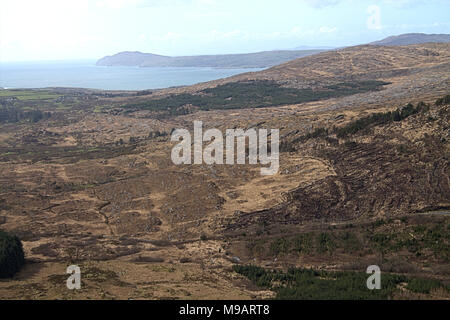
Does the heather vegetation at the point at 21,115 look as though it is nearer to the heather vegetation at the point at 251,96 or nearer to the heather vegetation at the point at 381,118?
the heather vegetation at the point at 251,96

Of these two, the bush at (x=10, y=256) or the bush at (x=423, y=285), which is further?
the bush at (x=10, y=256)

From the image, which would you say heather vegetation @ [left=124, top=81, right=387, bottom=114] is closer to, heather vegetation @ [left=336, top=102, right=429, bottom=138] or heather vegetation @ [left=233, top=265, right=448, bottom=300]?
heather vegetation @ [left=336, top=102, right=429, bottom=138]

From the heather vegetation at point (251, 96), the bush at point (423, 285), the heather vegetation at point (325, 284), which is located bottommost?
the heather vegetation at point (325, 284)

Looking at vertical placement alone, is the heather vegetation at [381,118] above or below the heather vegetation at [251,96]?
below

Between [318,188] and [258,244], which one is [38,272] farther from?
[318,188]

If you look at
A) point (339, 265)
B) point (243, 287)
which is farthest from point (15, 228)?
point (339, 265)

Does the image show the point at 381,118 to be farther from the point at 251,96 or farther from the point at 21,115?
the point at 21,115

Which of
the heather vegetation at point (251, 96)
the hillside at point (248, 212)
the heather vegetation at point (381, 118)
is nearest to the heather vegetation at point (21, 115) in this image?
the heather vegetation at point (251, 96)
